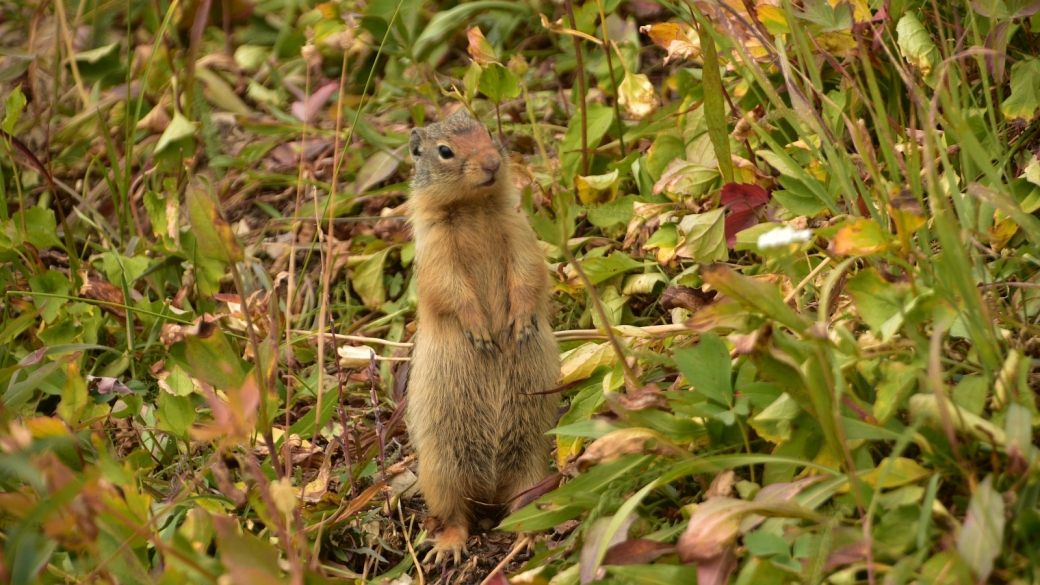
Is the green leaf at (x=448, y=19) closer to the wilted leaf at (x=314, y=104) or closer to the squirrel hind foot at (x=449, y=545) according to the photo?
the wilted leaf at (x=314, y=104)

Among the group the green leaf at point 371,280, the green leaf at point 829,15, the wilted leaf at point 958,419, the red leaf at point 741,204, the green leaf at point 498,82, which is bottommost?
the green leaf at point 371,280

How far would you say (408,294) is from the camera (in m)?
4.61

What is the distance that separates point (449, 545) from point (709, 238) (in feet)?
4.87

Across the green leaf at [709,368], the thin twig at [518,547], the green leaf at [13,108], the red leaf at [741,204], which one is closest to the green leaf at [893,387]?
the green leaf at [709,368]

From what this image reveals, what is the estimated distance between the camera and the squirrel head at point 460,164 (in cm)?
376

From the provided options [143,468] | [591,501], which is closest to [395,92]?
[143,468]

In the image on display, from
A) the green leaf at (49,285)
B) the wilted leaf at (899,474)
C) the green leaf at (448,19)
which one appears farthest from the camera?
the green leaf at (448,19)

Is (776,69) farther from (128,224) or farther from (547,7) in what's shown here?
(128,224)

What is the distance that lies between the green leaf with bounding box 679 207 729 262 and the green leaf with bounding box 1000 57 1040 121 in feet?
3.34

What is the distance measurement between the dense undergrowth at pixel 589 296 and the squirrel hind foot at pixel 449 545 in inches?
2.5

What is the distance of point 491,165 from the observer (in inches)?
147

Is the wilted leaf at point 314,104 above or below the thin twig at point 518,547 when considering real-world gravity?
above

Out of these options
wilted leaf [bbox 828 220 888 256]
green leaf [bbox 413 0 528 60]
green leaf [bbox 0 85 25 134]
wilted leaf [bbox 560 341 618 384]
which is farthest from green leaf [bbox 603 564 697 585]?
green leaf [bbox 413 0 528 60]

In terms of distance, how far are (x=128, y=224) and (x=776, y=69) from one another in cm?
336
